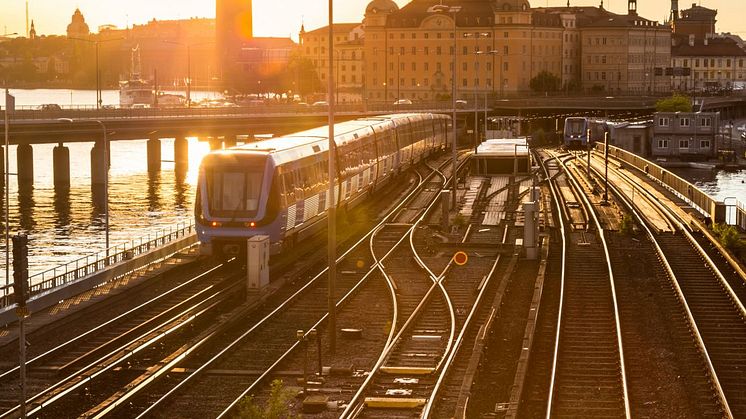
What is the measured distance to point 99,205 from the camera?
89188 mm

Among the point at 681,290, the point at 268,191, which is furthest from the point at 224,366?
the point at 681,290

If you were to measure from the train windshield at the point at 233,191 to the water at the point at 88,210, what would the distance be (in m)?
15.9

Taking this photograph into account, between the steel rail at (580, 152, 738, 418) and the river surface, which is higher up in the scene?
the steel rail at (580, 152, 738, 418)

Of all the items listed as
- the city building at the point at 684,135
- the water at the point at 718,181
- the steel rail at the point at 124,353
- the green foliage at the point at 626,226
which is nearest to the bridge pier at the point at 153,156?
the water at the point at 718,181

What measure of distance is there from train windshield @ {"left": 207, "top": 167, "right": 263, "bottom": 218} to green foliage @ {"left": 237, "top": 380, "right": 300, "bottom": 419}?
12.9m

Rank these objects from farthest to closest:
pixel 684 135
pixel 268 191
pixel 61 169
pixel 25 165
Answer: pixel 684 135, pixel 25 165, pixel 61 169, pixel 268 191

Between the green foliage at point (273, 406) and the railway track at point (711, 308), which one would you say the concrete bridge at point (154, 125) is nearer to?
the railway track at point (711, 308)

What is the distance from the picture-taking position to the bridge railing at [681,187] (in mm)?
55031

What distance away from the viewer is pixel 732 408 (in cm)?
2386

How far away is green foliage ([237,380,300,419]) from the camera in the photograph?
21.5 m

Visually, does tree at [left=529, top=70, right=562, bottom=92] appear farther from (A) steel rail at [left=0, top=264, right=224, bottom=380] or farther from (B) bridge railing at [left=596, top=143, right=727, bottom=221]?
(A) steel rail at [left=0, top=264, right=224, bottom=380]

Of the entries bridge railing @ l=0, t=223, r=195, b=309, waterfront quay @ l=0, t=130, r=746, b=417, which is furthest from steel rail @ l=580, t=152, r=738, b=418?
bridge railing @ l=0, t=223, r=195, b=309

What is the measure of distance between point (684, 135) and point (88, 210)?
235ft

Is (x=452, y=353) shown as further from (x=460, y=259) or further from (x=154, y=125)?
(x=154, y=125)
